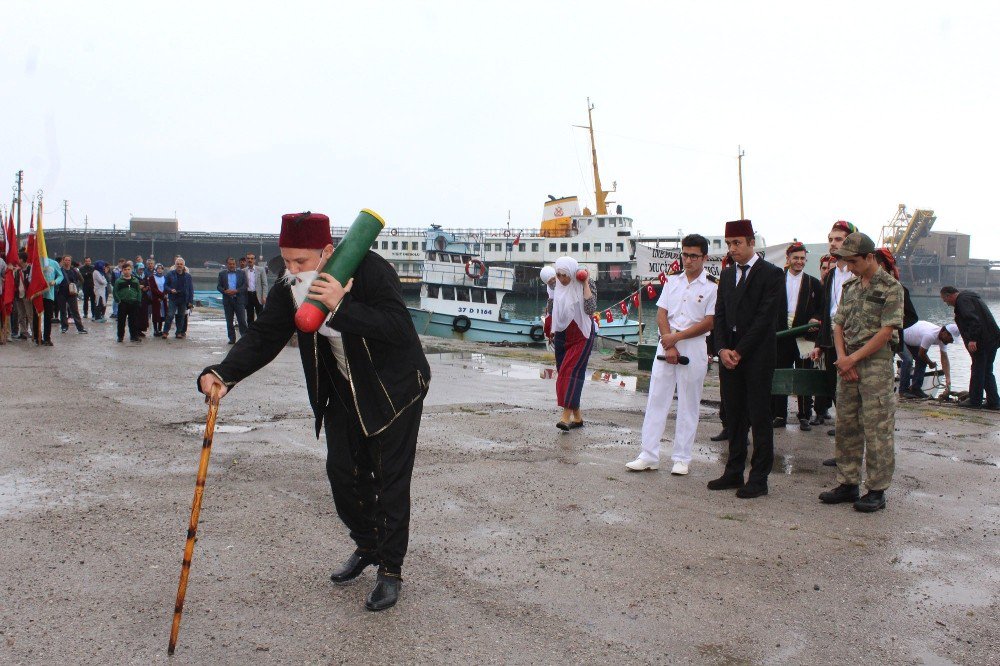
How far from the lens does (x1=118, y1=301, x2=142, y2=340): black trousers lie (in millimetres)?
16458

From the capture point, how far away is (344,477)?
3777 millimetres

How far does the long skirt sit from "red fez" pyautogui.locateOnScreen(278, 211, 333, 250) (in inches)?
176

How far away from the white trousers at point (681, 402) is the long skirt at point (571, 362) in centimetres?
146

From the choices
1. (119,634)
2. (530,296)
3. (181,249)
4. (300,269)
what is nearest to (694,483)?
(300,269)

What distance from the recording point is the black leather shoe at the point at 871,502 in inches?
207

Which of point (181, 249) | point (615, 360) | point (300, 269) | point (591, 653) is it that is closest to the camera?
point (591, 653)

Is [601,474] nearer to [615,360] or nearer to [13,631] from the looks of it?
[13,631]

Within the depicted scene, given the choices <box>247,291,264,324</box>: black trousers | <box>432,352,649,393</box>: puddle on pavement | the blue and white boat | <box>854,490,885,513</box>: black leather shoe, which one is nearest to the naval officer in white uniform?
<box>854,490,885,513</box>: black leather shoe

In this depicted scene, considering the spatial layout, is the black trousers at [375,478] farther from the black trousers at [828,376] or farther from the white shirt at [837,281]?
the white shirt at [837,281]

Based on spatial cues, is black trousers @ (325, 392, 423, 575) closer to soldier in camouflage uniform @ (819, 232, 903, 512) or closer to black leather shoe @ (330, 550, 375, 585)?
black leather shoe @ (330, 550, 375, 585)

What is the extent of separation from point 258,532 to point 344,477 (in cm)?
105

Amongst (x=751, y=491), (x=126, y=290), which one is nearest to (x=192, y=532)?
(x=751, y=491)

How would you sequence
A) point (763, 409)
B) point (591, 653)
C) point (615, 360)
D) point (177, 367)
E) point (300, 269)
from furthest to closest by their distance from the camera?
1. point (615, 360)
2. point (177, 367)
3. point (763, 409)
4. point (300, 269)
5. point (591, 653)

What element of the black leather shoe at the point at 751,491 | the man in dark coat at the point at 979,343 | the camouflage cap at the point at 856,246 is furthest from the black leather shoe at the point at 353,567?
the man in dark coat at the point at 979,343
